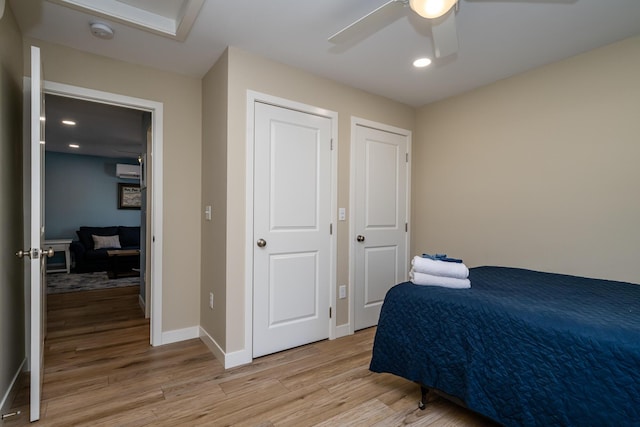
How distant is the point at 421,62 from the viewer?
2506 mm

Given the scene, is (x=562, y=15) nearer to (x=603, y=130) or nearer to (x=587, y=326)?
(x=603, y=130)

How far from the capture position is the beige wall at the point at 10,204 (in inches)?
68.6

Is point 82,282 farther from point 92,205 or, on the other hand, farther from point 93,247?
point 92,205

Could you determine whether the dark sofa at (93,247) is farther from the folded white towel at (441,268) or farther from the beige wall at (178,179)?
the folded white towel at (441,268)

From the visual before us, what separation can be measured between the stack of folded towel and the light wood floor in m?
0.75

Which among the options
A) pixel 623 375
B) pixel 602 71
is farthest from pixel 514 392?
pixel 602 71

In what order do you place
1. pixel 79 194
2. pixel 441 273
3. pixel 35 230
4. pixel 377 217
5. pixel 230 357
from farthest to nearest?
pixel 79 194
pixel 377 217
pixel 230 357
pixel 441 273
pixel 35 230

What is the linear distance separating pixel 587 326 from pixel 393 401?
1.15 m

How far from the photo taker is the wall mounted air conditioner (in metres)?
6.80

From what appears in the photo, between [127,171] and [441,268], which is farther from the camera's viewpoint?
[127,171]

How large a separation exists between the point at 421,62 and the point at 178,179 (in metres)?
2.31

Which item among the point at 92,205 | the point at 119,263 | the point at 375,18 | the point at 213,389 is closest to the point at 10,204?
the point at 213,389

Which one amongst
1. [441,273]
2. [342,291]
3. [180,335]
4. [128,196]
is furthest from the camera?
[128,196]

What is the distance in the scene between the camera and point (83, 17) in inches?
78.9
